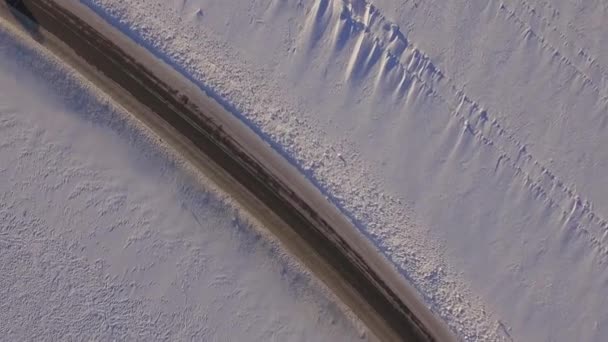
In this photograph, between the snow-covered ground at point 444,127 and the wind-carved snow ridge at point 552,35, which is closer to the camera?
the snow-covered ground at point 444,127

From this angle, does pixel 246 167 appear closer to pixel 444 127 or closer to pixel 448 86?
pixel 444 127

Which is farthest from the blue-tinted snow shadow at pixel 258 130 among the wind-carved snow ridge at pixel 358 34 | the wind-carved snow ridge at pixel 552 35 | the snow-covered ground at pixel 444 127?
the wind-carved snow ridge at pixel 552 35

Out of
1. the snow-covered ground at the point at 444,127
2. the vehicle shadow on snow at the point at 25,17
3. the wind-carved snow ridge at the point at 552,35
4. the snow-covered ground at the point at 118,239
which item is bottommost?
the snow-covered ground at the point at 118,239

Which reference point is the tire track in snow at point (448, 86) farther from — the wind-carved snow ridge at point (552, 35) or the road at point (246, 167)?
the road at point (246, 167)

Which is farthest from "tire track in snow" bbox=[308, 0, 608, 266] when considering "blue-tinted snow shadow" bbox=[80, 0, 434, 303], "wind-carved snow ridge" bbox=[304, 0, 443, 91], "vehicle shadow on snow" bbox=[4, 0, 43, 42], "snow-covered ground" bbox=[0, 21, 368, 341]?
"vehicle shadow on snow" bbox=[4, 0, 43, 42]

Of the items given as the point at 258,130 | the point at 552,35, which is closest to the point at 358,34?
the point at 258,130

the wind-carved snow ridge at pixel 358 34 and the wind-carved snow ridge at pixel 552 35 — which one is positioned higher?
the wind-carved snow ridge at pixel 552 35

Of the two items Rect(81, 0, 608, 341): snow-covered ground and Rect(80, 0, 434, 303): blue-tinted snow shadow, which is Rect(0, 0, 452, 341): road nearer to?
Rect(80, 0, 434, 303): blue-tinted snow shadow
